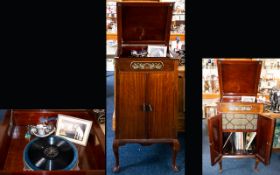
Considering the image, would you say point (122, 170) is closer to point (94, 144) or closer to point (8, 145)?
point (94, 144)

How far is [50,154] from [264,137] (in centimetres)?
111

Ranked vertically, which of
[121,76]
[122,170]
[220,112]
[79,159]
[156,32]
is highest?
[156,32]

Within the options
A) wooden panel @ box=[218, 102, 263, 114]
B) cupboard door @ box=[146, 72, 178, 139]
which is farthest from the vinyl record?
wooden panel @ box=[218, 102, 263, 114]

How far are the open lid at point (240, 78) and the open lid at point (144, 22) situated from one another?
0.41 metres

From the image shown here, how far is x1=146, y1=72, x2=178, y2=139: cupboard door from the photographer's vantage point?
6.32 feet

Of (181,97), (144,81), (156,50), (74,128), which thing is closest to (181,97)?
(181,97)

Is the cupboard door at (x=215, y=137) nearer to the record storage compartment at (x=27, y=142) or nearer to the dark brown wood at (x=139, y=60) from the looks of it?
the dark brown wood at (x=139, y=60)

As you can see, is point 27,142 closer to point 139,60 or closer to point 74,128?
point 74,128

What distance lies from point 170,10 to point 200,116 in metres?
0.66

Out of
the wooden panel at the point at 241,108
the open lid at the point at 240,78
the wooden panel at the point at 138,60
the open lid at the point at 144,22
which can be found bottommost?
the wooden panel at the point at 241,108

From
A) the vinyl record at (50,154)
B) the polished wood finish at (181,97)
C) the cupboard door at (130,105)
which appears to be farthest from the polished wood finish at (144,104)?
the polished wood finish at (181,97)

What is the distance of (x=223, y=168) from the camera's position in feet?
6.24

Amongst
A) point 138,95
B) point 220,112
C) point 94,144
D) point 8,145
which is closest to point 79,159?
point 94,144

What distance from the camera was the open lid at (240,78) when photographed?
1.87 metres
